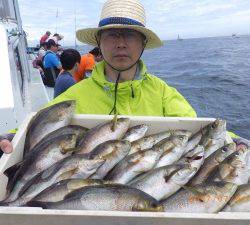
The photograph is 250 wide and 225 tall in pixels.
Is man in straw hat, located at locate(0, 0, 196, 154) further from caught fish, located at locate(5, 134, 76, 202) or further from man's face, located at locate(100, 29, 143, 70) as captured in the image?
caught fish, located at locate(5, 134, 76, 202)

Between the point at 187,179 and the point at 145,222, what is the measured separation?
1.89 ft

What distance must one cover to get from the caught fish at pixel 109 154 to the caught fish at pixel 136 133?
235 millimetres

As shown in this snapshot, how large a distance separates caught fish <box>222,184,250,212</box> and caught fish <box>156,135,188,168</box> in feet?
1.60

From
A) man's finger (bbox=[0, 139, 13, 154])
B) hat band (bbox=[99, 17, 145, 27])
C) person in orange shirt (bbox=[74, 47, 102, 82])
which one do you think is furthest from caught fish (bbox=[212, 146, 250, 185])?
person in orange shirt (bbox=[74, 47, 102, 82])

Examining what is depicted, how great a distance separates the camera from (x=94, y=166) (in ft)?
6.35

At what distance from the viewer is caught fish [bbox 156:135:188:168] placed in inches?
84.4

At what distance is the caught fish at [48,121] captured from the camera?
237 cm

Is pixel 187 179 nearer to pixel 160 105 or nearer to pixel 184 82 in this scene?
pixel 160 105

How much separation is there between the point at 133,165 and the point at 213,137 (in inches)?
25.5

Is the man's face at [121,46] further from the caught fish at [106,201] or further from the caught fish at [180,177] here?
the caught fish at [106,201]

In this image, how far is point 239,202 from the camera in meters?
1.70

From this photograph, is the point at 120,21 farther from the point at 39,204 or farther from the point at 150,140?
the point at 39,204

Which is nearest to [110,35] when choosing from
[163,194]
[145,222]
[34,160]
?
[34,160]

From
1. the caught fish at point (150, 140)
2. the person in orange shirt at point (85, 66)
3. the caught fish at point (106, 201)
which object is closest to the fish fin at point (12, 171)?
the caught fish at point (106, 201)
